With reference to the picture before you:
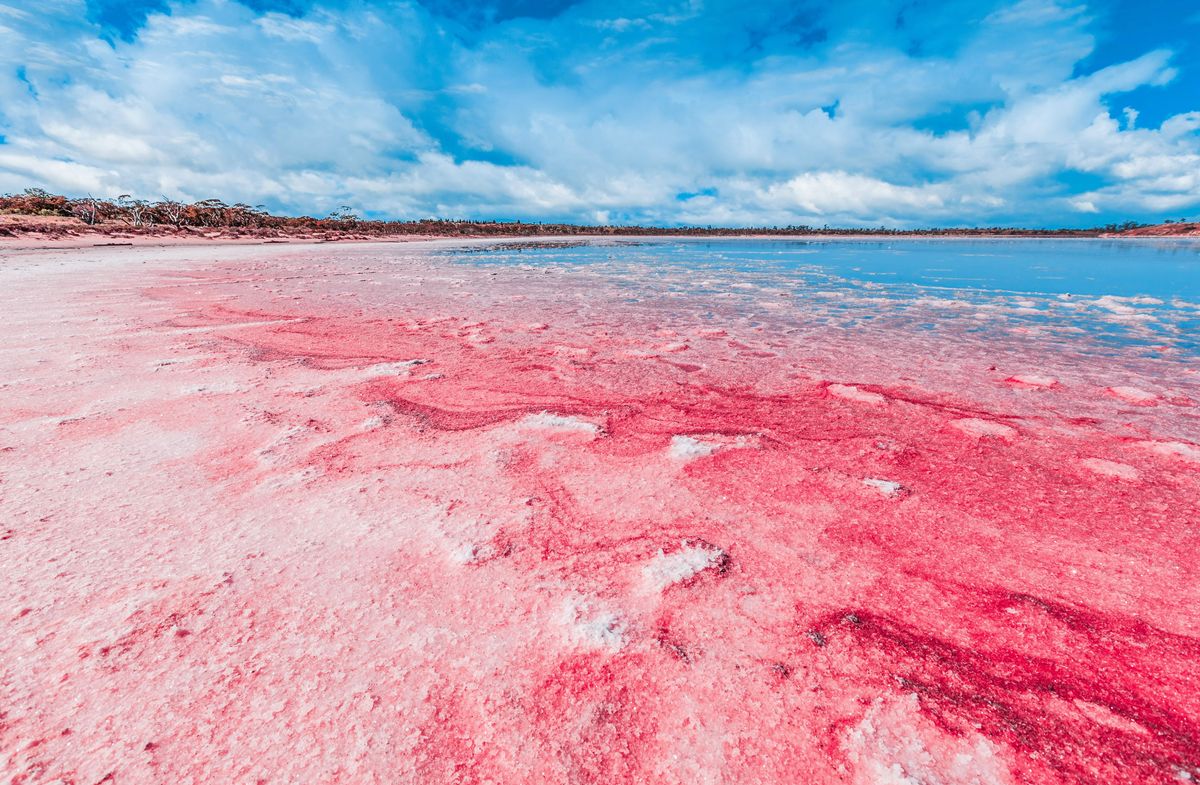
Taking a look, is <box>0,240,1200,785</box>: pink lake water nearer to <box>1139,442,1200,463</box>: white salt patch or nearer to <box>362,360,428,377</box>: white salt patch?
<box>1139,442,1200,463</box>: white salt patch

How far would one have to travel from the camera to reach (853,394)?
13.2 feet

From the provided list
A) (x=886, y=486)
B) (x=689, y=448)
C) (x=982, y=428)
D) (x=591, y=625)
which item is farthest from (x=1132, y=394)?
(x=591, y=625)

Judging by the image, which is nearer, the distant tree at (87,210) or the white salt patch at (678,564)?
the white salt patch at (678,564)

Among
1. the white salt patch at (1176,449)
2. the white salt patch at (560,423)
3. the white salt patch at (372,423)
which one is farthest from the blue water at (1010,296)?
the white salt patch at (372,423)

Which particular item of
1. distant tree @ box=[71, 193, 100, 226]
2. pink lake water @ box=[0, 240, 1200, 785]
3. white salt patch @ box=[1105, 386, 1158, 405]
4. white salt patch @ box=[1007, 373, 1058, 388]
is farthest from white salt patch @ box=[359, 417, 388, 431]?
distant tree @ box=[71, 193, 100, 226]

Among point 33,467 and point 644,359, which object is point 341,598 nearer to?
point 33,467

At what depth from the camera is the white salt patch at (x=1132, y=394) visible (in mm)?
3887

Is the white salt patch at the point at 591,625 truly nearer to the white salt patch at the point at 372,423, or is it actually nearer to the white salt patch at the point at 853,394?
the white salt patch at the point at 372,423

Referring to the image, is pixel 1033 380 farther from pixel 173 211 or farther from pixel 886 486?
pixel 173 211

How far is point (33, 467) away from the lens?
254 centimetres

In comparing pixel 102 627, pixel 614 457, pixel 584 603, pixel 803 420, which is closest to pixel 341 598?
pixel 102 627

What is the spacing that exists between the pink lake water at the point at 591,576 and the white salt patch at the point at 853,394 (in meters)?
0.03

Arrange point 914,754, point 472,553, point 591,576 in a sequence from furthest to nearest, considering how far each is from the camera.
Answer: point 472,553 < point 591,576 < point 914,754

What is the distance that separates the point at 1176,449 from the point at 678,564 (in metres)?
3.22
